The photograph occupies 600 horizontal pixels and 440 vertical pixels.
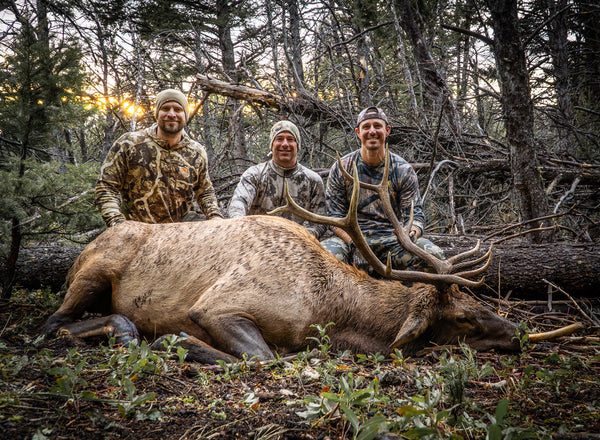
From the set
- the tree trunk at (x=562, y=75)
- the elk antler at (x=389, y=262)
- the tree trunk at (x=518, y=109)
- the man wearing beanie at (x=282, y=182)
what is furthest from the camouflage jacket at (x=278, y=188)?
the tree trunk at (x=562, y=75)

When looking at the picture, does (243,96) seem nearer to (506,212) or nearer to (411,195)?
(411,195)

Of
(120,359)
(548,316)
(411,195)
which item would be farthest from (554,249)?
(120,359)

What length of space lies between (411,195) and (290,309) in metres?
2.67

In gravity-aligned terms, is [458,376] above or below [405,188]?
below

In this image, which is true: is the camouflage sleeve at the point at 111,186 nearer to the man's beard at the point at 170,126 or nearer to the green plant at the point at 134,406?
the man's beard at the point at 170,126

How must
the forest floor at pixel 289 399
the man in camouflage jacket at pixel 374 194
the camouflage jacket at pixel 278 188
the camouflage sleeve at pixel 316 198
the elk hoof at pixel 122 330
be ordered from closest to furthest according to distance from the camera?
the forest floor at pixel 289 399, the elk hoof at pixel 122 330, the man in camouflage jacket at pixel 374 194, the camouflage jacket at pixel 278 188, the camouflage sleeve at pixel 316 198

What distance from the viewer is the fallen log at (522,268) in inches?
185

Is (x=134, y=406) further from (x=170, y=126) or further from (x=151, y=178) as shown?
(x=170, y=126)

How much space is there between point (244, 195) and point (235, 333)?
8.87 ft

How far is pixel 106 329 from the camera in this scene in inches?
144

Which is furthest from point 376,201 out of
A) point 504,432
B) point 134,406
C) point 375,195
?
point 134,406

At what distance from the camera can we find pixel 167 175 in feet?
17.7

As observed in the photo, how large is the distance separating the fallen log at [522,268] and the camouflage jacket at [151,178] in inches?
49.6

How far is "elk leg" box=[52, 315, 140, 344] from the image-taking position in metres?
3.60
